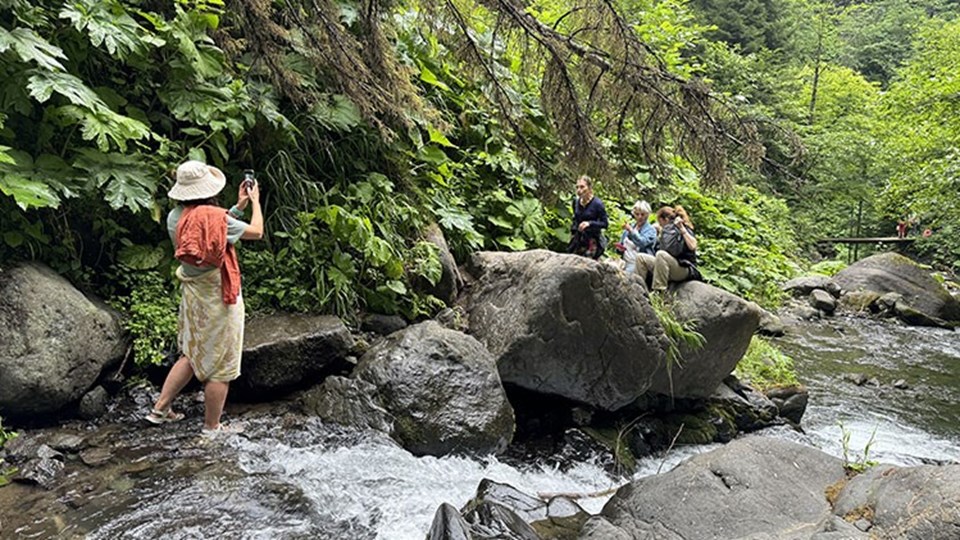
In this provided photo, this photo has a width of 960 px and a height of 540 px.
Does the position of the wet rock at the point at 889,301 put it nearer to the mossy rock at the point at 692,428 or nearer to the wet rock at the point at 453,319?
the mossy rock at the point at 692,428

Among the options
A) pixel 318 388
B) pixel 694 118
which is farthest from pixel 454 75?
pixel 318 388

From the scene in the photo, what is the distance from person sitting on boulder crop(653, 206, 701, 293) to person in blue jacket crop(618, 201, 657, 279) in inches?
7.4

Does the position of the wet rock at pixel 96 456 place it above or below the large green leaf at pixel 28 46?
below

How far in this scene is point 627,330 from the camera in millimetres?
6410

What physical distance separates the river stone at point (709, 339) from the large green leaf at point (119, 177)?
5.58 meters

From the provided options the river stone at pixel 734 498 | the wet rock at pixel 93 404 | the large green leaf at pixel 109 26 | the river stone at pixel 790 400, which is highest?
the large green leaf at pixel 109 26

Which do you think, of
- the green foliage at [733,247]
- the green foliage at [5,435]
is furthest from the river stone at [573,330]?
the green foliage at [733,247]

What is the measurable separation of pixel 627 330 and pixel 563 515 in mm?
2388

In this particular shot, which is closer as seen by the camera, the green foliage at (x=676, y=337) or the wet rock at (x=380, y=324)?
the wet rock at (x=380, y=324)

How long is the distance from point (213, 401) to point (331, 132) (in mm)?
3588

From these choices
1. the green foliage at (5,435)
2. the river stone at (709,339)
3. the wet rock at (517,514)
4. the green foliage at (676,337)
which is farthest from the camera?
the river stone at (709,339)

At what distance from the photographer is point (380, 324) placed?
6.34 m

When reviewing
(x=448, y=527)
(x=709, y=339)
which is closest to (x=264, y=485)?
(x=448, y=527)

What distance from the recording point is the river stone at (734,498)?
4.22 meters
